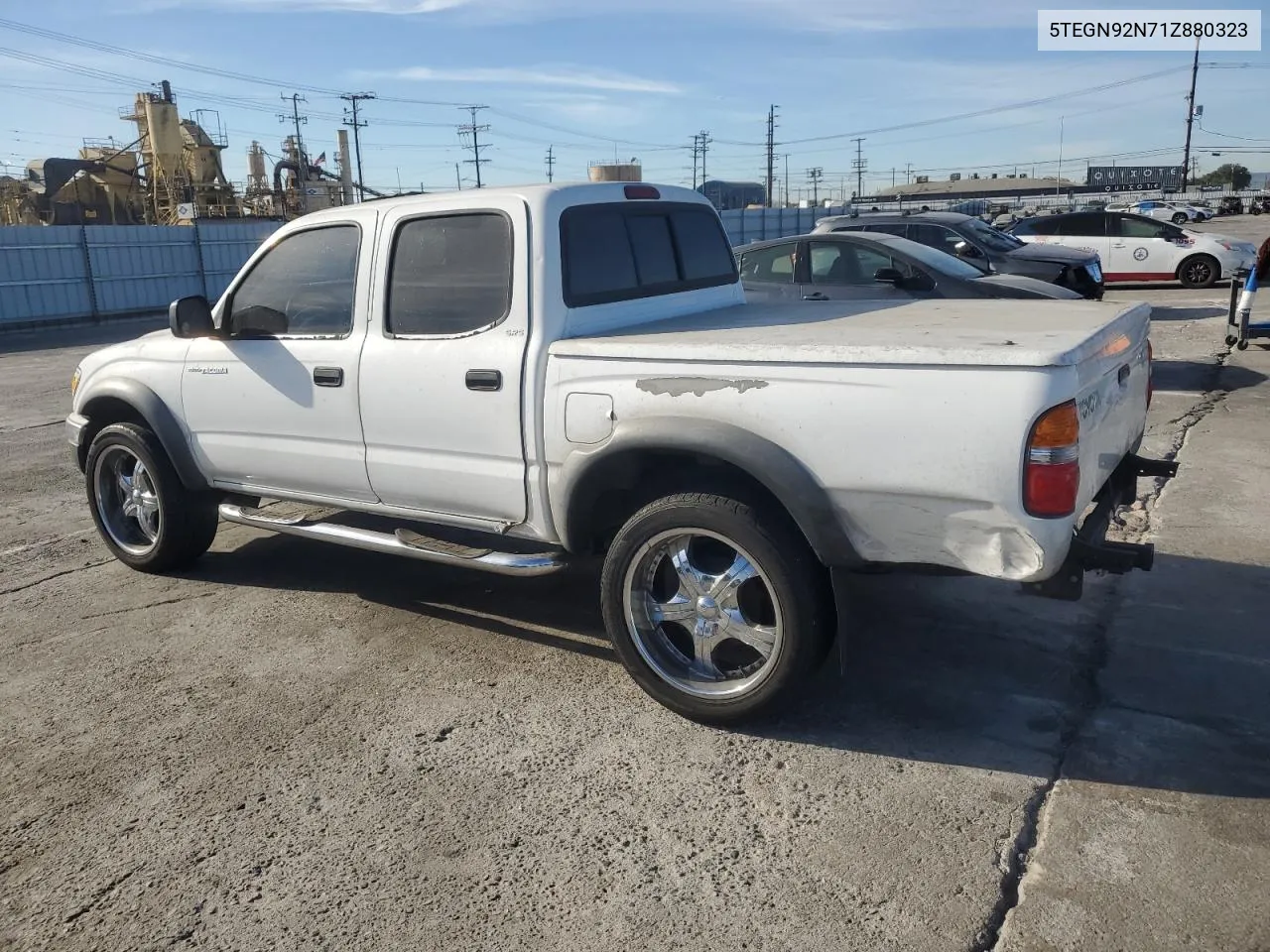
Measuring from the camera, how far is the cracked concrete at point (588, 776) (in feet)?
9.16

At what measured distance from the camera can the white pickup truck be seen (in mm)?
3146

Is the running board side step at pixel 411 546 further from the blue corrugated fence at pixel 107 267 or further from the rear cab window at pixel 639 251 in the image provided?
the blue corrugated fence at pixel 107 267

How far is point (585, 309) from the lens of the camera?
4.20 metres

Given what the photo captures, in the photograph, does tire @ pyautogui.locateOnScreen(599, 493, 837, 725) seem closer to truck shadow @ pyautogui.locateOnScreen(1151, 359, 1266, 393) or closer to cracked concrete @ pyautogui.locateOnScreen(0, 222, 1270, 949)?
cracked concrete @ pyautogui.locateOnScreen(0, 222, 1270, 949)

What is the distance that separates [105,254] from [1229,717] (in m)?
23.9

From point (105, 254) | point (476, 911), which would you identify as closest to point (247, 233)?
point (105, 254)

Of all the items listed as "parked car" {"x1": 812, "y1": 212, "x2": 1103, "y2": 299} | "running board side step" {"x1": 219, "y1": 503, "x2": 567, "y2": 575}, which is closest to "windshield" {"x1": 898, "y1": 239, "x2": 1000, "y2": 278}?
"parked car" {"x1": 812, "y1": 212, "x2": 1103, "y2": 299}

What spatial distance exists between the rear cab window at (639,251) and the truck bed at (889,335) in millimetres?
185

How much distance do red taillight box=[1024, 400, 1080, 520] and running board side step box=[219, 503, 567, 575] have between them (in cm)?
182

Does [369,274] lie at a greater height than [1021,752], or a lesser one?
greater

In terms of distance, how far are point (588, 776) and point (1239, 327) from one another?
36.7 ft

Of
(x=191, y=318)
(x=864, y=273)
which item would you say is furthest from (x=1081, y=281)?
(x=191, y=318)

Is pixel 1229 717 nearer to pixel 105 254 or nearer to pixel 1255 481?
pixel 1255 481

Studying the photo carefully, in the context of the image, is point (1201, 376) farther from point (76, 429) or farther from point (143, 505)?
point (76, 429)
